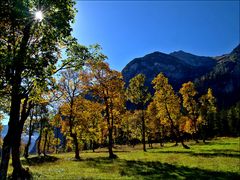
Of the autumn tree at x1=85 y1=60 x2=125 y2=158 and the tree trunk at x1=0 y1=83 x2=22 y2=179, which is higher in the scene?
the autumn tree at x1=85 y1=60 x2=125 y2=158

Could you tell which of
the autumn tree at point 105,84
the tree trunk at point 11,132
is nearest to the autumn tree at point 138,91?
the autumn tree at point 105,84

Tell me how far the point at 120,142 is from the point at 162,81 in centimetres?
10170

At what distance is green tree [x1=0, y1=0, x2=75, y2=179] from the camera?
1817 centimetres

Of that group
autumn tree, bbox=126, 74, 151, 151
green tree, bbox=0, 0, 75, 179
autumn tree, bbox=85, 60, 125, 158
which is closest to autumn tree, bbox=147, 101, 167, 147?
autumn tree, bbox=126, 74, 151, 151

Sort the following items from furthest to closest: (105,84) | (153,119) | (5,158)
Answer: (153,119) → (105,84) → (5,158)

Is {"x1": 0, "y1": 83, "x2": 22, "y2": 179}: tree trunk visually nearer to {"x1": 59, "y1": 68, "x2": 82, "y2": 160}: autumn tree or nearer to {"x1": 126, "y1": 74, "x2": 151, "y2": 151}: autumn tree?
{"x1": 59, "y1": 68, "x2": 82, "y2": 160}: autumn tree

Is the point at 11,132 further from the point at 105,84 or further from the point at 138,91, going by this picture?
the point at 138,91

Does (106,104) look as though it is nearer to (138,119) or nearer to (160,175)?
(160,175)

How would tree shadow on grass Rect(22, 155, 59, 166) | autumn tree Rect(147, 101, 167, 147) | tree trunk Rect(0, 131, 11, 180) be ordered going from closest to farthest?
tree trunk Rect(0, 131, 11, 180)
tree shadow on grass Rect(22, 155, 59, 166)
autumn tree Rect(147, 101, 167, 147)

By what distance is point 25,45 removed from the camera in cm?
1977

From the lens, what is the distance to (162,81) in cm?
7000

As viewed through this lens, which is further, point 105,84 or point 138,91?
point 138,91

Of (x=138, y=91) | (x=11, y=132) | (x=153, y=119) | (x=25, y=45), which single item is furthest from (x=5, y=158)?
(x=153, y=119)

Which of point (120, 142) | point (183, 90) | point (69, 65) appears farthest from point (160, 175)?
point (120, 142)
